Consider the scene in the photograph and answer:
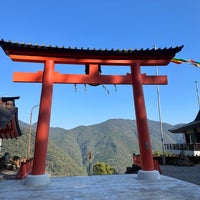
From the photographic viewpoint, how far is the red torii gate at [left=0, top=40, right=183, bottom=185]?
812 cm

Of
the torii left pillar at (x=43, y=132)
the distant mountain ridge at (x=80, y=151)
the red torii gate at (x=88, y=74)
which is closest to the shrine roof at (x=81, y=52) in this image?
the red torii gate at (x=88, y=74)

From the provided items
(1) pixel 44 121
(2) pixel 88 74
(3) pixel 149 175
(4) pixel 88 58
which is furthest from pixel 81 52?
(3) pixel 149 175

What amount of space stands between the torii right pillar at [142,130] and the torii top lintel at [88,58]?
1.46 feet

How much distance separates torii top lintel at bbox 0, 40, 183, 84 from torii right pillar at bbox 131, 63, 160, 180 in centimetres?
44

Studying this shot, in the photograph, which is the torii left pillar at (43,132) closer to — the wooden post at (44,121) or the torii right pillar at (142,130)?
the wooden post at (44,121)

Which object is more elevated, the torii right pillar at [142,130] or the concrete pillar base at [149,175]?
the torii right pillar at [142,130]

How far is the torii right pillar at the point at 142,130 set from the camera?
805cm

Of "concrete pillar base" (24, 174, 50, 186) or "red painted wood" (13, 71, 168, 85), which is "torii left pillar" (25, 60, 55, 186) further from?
"red painted wood" (13, 71, 168, 85)

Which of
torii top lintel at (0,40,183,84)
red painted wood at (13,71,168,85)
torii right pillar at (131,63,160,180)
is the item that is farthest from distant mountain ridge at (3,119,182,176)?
torii right pillar at (131,63,160,180)

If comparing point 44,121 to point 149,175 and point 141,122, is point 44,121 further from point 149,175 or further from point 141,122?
point 149,175

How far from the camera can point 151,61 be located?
9.63 meters

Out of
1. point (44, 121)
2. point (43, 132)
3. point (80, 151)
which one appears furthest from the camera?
point (80, 151)

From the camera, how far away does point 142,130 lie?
8453 millimetres

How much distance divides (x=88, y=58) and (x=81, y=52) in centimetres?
46
